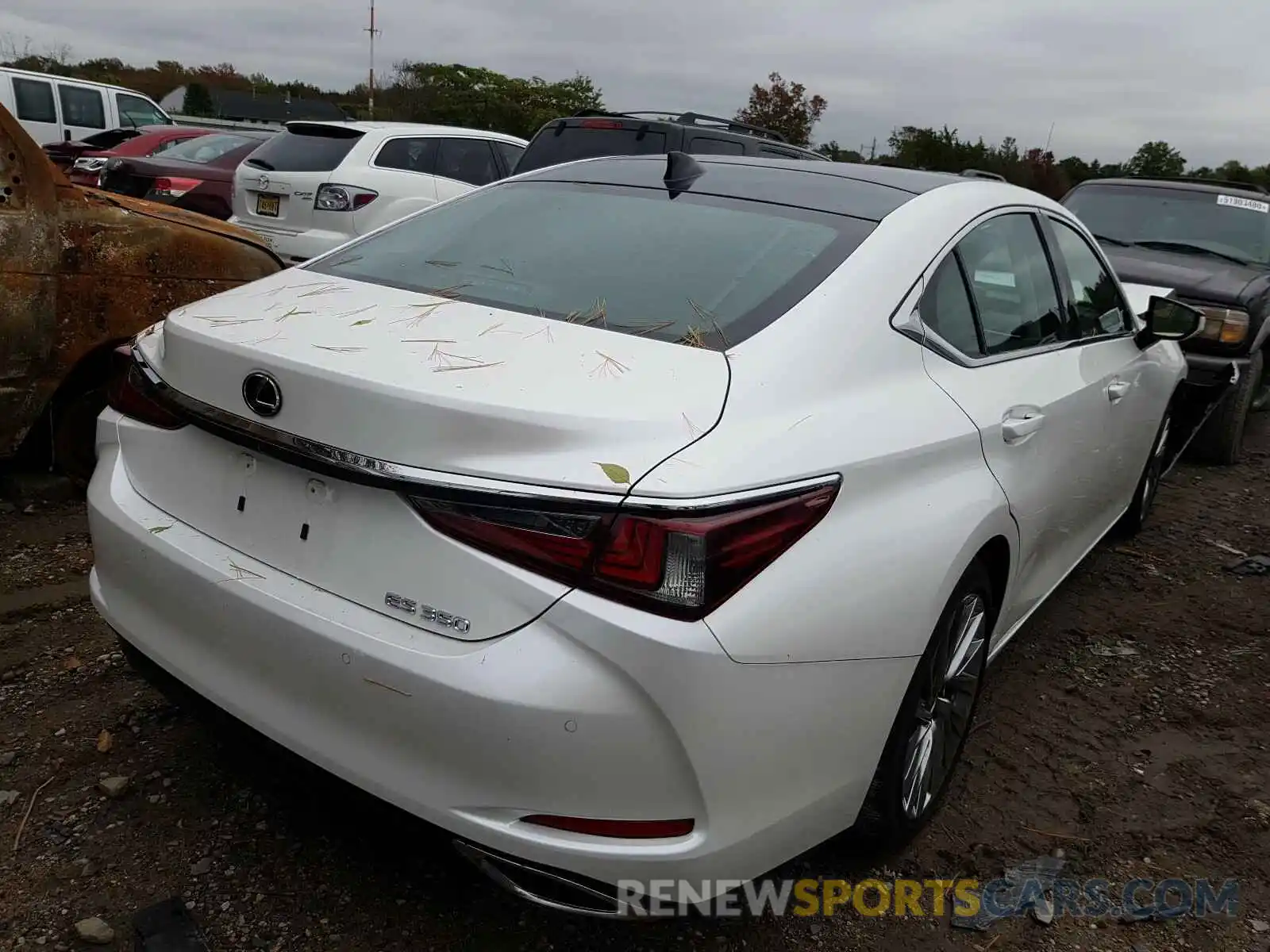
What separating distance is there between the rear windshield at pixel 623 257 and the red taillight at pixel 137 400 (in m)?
0.55

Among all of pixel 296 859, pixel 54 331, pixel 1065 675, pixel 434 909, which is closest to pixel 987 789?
pixel 1065 675

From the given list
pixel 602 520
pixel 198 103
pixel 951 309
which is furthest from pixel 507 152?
pixel 198 103

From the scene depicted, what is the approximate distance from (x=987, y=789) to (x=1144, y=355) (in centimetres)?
193

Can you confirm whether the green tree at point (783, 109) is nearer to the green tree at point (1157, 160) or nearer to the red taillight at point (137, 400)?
the green tree at point (1157, 160)

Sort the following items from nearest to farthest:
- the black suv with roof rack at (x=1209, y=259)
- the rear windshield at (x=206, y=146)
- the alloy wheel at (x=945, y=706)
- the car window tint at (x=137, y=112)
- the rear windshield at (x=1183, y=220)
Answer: the alloy wheel at (x=945, y=706) < the black suv with roof rack at (x=1209, y=259) < the rear windshield at (x=1183, y=220) < the rear windshield at (x=206, y=146) < the car window tint at (x=137, y=112)

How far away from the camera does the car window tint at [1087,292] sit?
342 centimetres

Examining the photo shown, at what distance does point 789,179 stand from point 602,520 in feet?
5.13

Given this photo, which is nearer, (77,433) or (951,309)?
(951,309)

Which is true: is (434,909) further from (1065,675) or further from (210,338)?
(1065,675)

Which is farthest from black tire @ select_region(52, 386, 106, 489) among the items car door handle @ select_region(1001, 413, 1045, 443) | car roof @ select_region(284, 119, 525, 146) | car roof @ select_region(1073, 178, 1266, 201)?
car roof @ select_region(1073, 178, 1266, 201)

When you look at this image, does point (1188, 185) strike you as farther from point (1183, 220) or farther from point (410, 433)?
point (410, 433)

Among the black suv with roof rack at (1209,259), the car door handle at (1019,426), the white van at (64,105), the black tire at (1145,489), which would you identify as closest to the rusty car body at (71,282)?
the car door handle at (1019,426)

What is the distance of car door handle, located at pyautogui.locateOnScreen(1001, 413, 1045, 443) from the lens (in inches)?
98.6

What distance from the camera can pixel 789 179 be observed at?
282 centimetres
